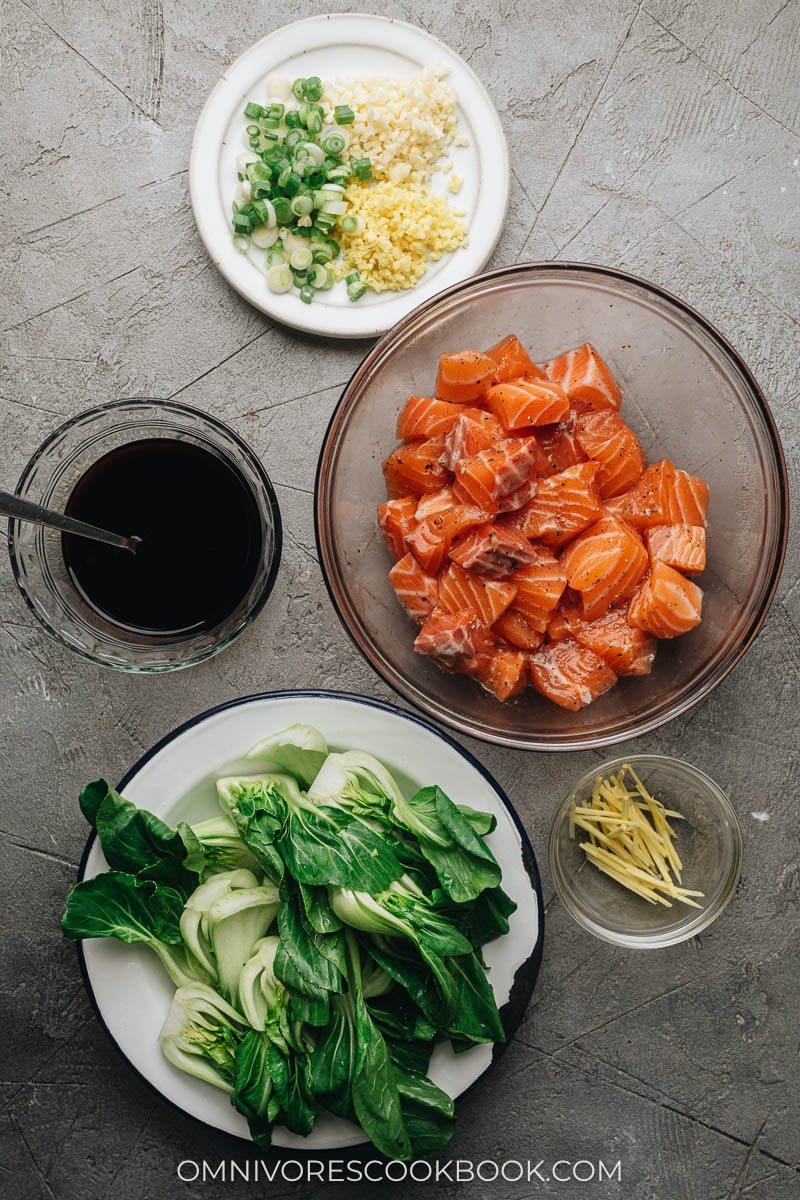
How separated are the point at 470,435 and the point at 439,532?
17 cm

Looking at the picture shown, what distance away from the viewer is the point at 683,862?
180cm

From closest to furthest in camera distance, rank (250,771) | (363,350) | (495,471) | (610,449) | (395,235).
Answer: (495,471)
(610,449)
(250,771)
(395,235)
(363,350)

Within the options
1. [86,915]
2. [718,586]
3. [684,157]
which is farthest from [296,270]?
[86,915]

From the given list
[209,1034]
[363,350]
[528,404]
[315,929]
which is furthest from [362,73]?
[209,1034]

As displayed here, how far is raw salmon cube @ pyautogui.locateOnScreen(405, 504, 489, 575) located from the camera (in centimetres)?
145

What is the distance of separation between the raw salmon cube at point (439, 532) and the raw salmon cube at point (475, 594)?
0.03 meters

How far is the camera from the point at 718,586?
1604 millimetres

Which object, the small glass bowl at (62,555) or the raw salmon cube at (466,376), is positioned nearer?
the raw salmon cube at (466,376)

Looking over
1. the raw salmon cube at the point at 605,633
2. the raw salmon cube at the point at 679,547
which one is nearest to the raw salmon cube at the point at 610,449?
the raw salmon cube at the point at 679,547

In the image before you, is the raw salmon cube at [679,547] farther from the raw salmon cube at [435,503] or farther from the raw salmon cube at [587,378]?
the raw salmon cube at [435,503]

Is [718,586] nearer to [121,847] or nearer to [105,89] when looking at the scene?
[121,847]

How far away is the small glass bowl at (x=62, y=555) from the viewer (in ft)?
5.44

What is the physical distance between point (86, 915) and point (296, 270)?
53.4 inches

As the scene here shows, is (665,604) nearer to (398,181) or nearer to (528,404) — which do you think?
(528,404)
